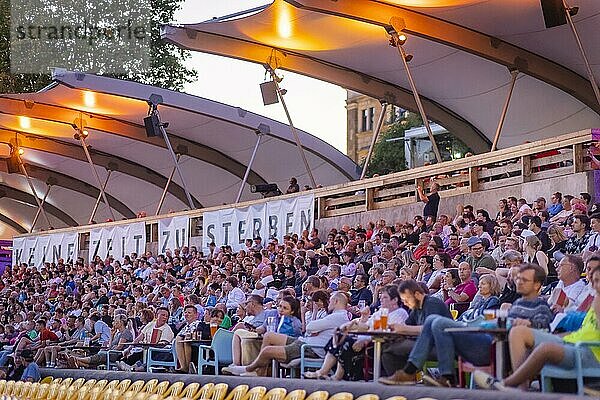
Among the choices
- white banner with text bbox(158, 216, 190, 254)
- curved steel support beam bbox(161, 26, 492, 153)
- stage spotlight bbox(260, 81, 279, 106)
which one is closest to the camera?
curved steel support beam bbox(161, 26, 492, 153)

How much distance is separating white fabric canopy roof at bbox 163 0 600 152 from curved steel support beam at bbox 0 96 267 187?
22.3 ft

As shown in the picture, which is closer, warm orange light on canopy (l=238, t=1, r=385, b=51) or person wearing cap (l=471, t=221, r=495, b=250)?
person wearing cap (l=471, t=221, r=495, b=250)

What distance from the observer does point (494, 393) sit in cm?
746

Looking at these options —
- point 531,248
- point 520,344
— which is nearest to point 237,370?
point 531,248

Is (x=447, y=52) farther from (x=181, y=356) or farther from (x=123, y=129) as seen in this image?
(x=181, y=356)

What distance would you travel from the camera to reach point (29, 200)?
38.9 metres

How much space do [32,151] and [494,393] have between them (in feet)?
88.0

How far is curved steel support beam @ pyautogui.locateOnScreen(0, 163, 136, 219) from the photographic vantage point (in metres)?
35.3

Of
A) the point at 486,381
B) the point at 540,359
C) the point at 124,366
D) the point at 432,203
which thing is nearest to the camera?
the point at 540,359

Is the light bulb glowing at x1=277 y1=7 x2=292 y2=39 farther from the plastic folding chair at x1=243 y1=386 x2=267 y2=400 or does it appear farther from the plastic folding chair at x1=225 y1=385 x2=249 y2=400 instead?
the plastic folding chair at x1=243 y1=386 x2=267 y2=400

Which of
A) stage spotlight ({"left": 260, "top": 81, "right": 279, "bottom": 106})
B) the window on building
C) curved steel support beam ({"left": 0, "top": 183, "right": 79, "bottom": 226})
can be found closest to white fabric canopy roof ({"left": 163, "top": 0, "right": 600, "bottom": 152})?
stage spotlight ({"left": 260, "top": 81, "right": 279, "bottom": 106})

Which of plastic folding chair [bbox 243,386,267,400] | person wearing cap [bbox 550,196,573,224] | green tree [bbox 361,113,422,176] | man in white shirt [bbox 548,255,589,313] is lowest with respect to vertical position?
plastic folding chair [bbox 243,386,267,400]

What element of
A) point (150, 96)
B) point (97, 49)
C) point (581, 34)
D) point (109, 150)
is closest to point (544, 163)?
point (581, 34)

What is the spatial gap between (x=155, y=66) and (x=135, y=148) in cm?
1791
